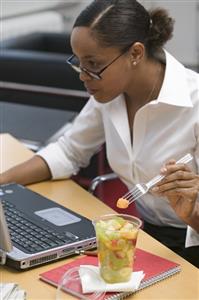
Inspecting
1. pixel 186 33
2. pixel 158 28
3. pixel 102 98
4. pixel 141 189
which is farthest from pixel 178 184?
pixel 186 33

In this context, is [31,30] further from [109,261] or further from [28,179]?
[109,261]

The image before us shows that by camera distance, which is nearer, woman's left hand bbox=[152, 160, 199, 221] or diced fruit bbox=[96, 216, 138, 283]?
diced fruit bbox=[96, 216, 138, 283]

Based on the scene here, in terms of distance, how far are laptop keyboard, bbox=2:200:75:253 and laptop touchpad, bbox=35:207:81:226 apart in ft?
0.17

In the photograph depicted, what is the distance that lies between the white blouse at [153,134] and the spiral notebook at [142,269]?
1.38 ft

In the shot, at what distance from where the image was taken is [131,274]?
51.8 inches

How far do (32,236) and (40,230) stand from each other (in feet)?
0.13

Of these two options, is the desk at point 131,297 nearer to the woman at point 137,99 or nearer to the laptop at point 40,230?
the laptop at point 40,230

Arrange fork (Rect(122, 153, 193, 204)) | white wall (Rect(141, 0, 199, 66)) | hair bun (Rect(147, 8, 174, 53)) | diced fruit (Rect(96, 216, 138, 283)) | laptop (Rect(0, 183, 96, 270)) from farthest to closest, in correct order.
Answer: white wall (Rect(141, 0, 199, 66)), hair bun (Rect(147, 8, 174, 53)), fork (Rect(122, 153, 193, 204)), laptop (Rect(0, 183, 96, 270)), diced fruit (Rect(96, 216, 138, 283))

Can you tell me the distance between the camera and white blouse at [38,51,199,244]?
1.82 metres

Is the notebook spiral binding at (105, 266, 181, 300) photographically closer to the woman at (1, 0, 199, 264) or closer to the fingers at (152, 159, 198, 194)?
the fingers at (152, 159, 198, 194)

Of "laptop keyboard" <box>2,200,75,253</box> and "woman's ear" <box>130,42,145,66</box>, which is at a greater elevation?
"woman's ear" <box>130,42,145,66</box>

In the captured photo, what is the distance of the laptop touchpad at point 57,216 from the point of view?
1.61 metres

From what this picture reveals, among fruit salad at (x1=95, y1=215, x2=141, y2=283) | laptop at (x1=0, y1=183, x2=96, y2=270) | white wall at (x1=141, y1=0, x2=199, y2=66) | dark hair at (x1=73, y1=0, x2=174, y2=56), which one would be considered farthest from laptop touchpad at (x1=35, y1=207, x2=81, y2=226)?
white wall at (x1=141, y1=0, x2=199, y2=66)

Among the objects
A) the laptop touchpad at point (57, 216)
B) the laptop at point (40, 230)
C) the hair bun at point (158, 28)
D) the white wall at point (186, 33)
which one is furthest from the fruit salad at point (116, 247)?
the white wall at point (186, 33)
